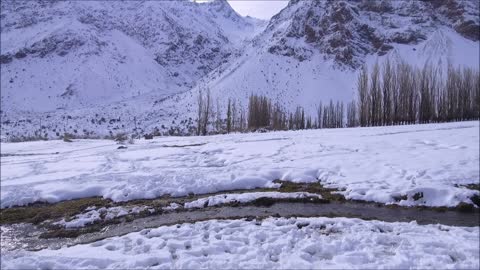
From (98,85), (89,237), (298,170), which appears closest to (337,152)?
(298,170)

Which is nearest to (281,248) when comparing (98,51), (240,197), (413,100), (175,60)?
(240,197)

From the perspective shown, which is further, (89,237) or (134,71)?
(134,71)

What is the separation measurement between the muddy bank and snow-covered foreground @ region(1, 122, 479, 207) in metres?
0.68

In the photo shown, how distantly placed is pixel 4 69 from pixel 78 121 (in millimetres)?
52081

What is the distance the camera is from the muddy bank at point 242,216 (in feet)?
31.2

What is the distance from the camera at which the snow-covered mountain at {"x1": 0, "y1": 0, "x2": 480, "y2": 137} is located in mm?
77938

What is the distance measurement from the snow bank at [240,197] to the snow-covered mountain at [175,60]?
50.2 m

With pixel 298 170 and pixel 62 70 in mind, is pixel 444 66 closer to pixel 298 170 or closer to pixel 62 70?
pixel 298 170

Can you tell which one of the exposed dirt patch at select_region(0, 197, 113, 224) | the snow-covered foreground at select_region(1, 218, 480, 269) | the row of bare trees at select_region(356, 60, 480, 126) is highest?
the row of bare trees at select_region(356, 60, 480, 126)

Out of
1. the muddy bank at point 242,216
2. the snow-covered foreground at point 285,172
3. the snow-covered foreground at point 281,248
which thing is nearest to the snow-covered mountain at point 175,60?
the snow-covered foreground at point 285,172

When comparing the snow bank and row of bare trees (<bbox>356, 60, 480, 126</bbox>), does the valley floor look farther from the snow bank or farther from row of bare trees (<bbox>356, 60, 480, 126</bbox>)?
row of bare trees (<bbox>356, 60, 480, 126</bbox>)

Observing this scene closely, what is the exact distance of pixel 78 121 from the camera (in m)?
75.9

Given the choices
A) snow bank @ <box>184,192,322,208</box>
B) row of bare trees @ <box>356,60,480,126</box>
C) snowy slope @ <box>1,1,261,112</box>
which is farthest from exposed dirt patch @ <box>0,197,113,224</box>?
snowy slope @ <box>1,1,261,112</box>

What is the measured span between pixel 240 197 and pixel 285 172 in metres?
3.25
